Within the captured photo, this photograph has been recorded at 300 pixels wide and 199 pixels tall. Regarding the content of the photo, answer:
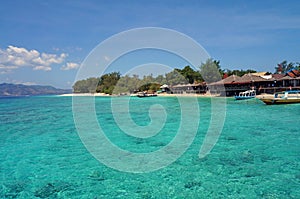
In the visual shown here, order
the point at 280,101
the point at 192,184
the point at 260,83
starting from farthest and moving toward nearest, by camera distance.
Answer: the point at 260,83, the point at 280,101, the point at 192,184

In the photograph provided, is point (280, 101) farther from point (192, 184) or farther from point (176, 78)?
point (176, 78)

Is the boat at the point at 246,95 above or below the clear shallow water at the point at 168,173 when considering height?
above

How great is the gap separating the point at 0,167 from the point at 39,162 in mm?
1241

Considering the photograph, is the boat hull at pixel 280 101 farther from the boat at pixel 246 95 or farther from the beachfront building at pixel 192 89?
the beachfront building at pixel 192 89

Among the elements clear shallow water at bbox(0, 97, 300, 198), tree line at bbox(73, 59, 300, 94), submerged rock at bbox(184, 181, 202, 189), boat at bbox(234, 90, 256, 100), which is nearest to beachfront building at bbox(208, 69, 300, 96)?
boat at bbox(234, 90, 256, 100)

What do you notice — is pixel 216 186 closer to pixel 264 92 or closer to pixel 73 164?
pixel 73 164

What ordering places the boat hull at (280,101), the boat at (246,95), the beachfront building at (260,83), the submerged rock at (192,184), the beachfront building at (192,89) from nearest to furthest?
the submerged rock at (192,184), the boat hull at (280,101), the boat at (246,95), the beachfront building at (260,83), the beachfront building at (192,89)

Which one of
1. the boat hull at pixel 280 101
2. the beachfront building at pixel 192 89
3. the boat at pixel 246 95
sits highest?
the beachfront building at pixel 192 89

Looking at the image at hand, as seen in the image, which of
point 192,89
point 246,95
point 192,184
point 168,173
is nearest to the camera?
point 192,184

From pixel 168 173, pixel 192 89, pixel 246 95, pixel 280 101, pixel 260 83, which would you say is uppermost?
pixel 260 83

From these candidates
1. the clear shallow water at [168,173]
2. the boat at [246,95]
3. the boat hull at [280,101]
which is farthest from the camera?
the boat at [246,95]

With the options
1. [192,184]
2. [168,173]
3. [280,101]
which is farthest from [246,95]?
[192,184]

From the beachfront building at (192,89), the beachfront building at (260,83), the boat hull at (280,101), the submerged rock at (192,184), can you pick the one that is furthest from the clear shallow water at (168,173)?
the beachfront building at (192,89)

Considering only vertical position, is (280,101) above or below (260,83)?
below
